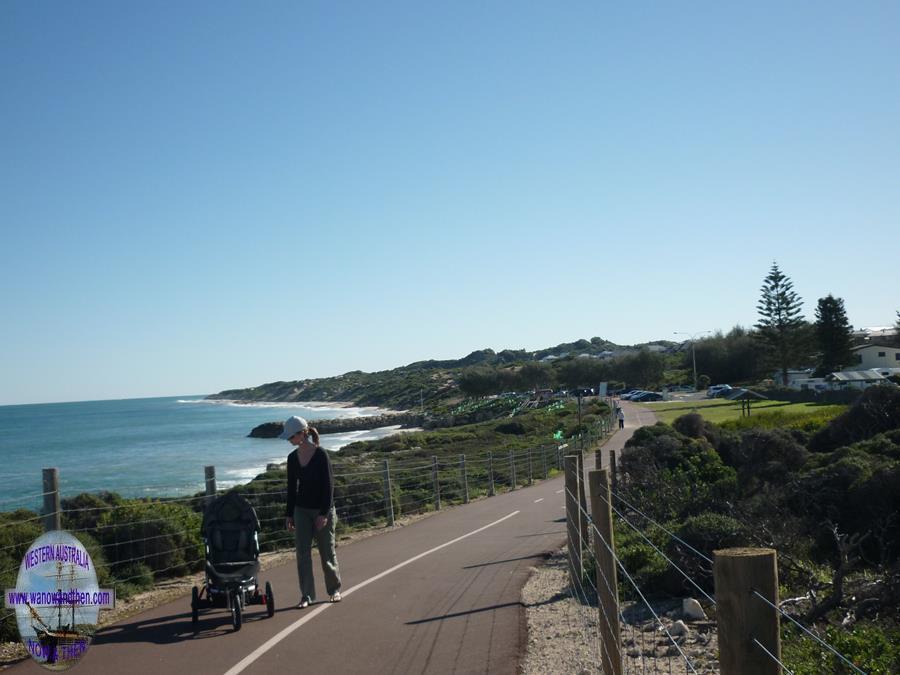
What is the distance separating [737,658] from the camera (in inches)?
99.8

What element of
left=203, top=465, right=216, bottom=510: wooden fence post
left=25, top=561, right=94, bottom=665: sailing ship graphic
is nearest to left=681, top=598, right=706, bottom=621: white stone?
left=25, top=561, right=94, bottom=665: sailing ship graphic

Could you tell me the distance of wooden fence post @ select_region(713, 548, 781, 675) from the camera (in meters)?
2.48

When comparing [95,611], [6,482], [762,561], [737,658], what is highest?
[762,561]

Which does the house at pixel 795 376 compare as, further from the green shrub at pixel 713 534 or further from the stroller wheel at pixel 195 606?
the stroller wheel at pixel 195 606

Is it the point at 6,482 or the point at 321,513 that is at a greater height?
the point at 321,513

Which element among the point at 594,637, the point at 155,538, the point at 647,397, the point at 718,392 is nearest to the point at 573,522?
the point at 594,637

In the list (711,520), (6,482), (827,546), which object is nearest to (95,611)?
(711,520)

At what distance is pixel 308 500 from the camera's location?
8.50m

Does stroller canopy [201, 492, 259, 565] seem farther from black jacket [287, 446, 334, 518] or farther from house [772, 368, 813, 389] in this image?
house [772, 368, 813, 389]

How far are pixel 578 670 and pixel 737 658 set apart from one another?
4206mm

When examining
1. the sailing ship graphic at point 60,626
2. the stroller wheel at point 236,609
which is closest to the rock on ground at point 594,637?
the stroller wheel at point 236,609

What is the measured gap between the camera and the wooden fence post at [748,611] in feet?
8.14

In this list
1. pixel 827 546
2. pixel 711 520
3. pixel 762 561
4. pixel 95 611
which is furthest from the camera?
pixel 827 546

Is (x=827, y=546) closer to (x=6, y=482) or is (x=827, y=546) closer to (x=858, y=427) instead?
(x=858, y=427)
